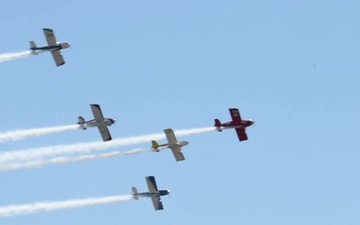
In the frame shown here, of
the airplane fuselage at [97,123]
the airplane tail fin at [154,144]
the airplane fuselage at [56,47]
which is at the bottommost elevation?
the airplane tail fin at [154,144]

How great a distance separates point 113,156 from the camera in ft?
363

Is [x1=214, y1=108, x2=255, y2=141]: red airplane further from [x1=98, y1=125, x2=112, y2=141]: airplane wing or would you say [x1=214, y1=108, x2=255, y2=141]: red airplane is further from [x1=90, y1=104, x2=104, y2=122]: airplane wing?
[x1=90, y1=104, x2=104, y2=122]: airplane wing

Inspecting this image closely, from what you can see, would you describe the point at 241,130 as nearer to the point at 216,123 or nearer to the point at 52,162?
the point at 216,123

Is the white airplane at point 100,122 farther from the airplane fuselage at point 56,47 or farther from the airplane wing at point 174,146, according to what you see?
the airplane fuselage at point 56,47

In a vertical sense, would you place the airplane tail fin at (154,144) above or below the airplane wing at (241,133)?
above

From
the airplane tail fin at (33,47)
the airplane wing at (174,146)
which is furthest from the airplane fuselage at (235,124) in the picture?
the airplane tail fin at (33,47)

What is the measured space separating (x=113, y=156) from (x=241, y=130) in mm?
15579

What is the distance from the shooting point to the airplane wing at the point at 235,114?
115250mm

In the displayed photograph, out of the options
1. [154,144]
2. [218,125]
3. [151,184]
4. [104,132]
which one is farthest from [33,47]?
[151,184]

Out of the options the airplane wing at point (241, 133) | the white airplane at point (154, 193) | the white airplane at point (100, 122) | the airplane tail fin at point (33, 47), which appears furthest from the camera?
the white airplane at point (154, 193)

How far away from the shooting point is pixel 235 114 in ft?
379

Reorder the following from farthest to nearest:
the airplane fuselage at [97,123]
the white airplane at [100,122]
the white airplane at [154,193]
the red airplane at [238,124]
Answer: the white airplane at [154,193]
the red airplane at [238,124]
the white airplane at [100,122]
the airplane fuselage at [97,123]

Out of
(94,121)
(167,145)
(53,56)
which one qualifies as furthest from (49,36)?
(167,145)

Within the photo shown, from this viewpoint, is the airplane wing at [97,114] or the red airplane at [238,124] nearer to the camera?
the airplane wing at [97,114]
